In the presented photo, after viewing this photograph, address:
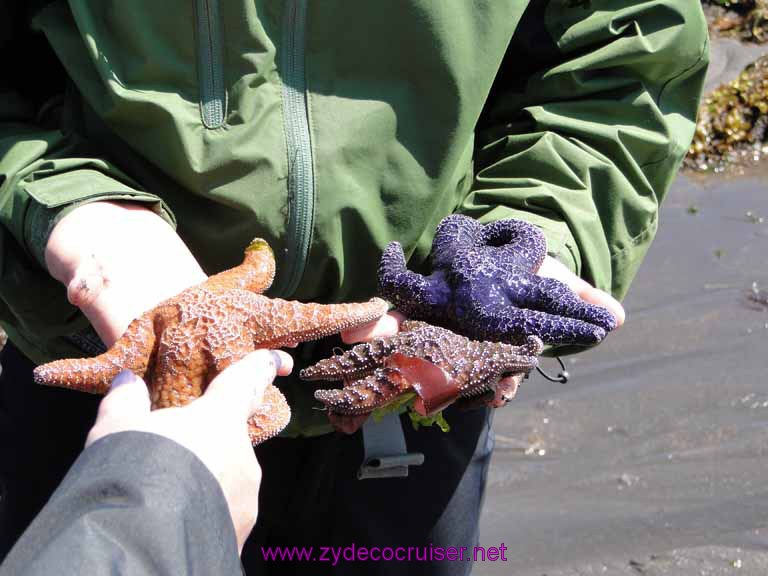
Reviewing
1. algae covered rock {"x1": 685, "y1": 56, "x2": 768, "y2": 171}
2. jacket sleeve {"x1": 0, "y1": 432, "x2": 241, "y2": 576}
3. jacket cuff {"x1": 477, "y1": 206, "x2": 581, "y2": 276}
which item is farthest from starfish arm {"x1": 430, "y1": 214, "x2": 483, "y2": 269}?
algae covered rock {"x1": 685, "y1": 56, "x2": 768, "y2": 171}

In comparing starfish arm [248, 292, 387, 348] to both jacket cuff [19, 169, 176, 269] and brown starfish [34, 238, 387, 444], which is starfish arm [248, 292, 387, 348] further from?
jacket cuff [19, 169, 176, 269]

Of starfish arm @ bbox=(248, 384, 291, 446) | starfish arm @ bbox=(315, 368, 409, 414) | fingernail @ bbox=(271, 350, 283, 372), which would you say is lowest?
starfish arm @ bbox=(315, 368, 409, 414)

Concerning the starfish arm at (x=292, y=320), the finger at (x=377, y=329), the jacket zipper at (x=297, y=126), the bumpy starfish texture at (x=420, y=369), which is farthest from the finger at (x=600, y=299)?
the jacket zipper at (x=297, y=126)

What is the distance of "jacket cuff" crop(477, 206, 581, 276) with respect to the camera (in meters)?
2.42

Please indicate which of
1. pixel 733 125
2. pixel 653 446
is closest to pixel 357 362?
pixel 653 446

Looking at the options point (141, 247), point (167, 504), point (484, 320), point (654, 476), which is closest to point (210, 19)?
point (141, 247)

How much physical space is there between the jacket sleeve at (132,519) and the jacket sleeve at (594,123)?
130cm

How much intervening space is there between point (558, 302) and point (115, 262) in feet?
3.61

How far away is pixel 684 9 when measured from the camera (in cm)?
248

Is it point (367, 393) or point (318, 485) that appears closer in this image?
point (367, 393)

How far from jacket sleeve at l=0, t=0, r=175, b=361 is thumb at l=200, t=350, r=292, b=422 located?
511 millimetres

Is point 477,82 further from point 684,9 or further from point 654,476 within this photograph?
point 654,476

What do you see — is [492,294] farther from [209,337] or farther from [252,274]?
[209,337]

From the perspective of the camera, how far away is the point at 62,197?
2066 millimetres
